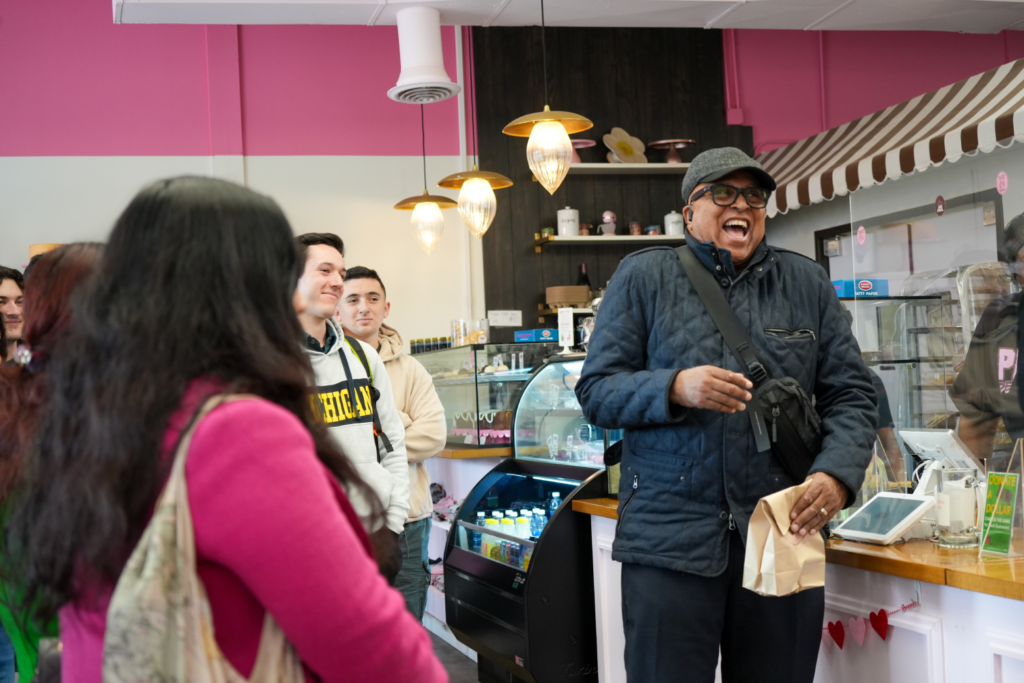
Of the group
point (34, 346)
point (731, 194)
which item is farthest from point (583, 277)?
point (34, 346)

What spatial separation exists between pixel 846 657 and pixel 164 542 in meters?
2.00

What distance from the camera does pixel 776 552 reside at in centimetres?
191

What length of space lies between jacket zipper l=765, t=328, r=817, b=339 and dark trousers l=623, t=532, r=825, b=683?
483mm

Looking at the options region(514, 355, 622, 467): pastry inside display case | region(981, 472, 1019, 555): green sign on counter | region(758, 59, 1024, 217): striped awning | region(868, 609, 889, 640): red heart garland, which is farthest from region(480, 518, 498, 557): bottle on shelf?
region(758, 59, 1024, 217): striped awning

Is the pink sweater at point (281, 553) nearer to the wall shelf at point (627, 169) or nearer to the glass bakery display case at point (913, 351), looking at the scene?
the glass bakery display case at point (913, 351)

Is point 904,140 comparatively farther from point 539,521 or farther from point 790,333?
point 790,333

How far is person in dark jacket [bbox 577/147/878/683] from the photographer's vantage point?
2.05 m

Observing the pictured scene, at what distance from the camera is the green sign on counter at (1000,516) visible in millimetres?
2121

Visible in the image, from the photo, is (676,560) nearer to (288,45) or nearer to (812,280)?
(812,280)

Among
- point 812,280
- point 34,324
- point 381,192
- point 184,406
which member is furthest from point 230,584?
point 381,192

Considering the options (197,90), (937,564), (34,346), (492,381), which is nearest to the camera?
(34,346)

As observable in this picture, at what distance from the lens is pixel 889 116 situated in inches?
265

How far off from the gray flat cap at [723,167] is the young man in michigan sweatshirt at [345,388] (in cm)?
109

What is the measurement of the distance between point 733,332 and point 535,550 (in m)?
1.46
